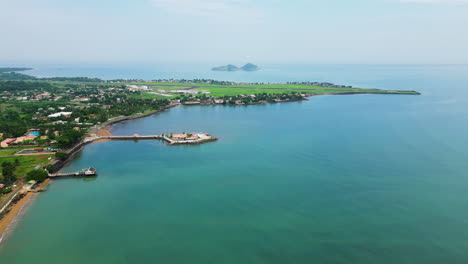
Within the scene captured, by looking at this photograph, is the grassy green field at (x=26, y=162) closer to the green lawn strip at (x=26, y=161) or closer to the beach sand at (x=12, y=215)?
the green lawn strip at (x=26, y=161)

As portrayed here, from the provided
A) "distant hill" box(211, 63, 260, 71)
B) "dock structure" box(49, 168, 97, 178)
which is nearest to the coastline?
"dock structure" box(49, 168, 97, 178)

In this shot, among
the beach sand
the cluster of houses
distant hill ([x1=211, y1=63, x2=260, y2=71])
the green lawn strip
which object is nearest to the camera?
the beach sand

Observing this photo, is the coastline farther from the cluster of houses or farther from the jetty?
the jetty

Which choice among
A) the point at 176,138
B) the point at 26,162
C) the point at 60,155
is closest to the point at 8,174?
the point at 26,162

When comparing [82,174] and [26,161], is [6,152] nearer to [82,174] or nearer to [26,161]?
[26,161]

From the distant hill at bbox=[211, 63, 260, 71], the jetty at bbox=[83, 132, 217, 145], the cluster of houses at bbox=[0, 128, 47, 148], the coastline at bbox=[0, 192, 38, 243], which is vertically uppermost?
the distant hill at bbox=[211, 63, 260, 71]

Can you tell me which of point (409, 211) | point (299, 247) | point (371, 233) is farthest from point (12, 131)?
point (409, 211)

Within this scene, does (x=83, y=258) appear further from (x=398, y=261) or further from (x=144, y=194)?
(x=398, y=261)

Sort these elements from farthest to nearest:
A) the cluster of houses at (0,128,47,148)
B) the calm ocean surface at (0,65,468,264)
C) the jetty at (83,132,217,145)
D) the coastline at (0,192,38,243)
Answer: the jetty at (83,132,217,145)
the cluster of houses at (0,128,47,148)
the coastline at (0,192,38,243)
the calm ocean surface at (0,65,468,264)

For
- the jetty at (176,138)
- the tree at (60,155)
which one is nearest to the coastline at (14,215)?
the tree at (60,155)
